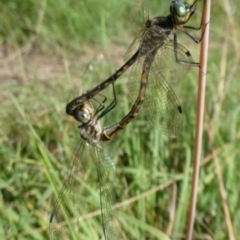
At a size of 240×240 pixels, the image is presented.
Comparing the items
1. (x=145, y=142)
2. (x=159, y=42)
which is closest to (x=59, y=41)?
(x=145, y=142)

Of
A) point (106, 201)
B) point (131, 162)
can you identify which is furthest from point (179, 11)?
point (131, 162)

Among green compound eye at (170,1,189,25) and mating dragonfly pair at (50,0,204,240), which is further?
mating dragonfly pair at (50,0,204,240)

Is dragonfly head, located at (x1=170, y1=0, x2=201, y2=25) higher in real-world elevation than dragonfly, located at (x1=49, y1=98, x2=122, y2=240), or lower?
higher

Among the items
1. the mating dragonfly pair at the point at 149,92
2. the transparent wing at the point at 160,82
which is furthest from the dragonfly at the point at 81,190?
the transparent wing at the point at 160,82

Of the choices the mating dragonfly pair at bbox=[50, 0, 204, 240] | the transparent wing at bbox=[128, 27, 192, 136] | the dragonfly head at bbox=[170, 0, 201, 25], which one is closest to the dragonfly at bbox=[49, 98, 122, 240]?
the mating dragonfly pair at bbox=[50, 0, 204, 240]

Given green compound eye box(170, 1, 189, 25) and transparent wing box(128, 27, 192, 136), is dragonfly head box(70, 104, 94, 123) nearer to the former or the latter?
transparent wing box(128, 27, 192, 136)

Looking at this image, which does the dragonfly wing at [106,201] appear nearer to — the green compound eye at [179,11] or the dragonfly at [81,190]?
the dragonfly at [81,190]
